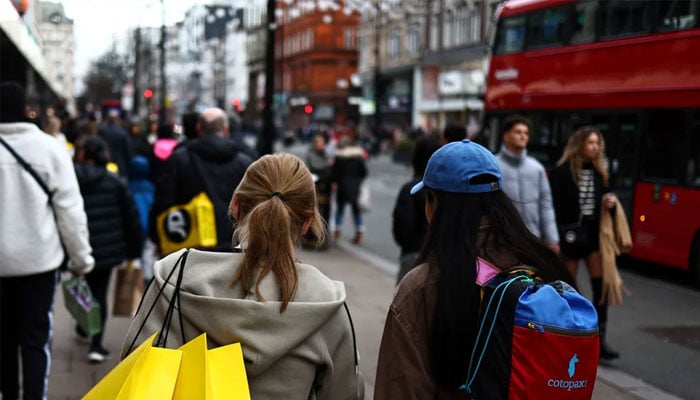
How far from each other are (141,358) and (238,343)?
0.88ft

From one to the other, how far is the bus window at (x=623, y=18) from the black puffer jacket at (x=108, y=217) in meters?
8.26

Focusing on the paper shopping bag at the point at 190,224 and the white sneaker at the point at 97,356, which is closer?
the paper shopping bag at the point at 190,224

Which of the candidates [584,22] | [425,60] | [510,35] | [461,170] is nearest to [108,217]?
[461,170]

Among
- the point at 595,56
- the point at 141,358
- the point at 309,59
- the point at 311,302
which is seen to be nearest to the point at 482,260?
the point at 311,302

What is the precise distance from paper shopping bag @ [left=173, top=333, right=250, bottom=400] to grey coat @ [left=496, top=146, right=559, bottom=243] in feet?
16.1

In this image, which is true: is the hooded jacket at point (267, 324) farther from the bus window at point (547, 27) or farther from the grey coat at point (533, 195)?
the bus window at point (547, 27)

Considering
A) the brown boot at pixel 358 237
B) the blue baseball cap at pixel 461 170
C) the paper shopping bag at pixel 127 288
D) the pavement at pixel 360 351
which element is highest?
the blue baseball cap at pixel 461 170

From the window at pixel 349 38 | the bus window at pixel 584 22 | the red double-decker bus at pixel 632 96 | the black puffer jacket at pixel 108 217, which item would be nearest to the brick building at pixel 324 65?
the window at pixel 349 38

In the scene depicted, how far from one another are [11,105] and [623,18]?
10.3 meters

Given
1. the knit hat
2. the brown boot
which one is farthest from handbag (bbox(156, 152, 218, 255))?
the brown boot

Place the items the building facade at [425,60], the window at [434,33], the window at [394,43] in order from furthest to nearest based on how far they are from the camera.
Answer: the window at [394,43] → the window at [434,33] → the building facade at [425,60]

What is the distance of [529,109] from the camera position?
15.6 m

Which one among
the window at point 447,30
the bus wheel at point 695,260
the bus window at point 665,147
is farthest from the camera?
the window at point 447,30

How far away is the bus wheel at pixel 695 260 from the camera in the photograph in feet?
37.0
